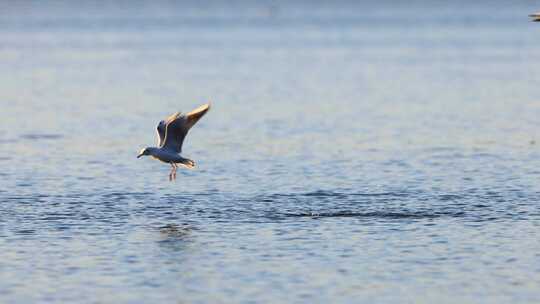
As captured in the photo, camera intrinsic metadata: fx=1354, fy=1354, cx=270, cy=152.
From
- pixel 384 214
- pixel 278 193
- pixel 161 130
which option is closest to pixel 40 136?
pixel 278 193

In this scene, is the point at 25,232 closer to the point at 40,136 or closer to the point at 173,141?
the point at 173,141

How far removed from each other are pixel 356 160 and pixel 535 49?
55956 millimetres

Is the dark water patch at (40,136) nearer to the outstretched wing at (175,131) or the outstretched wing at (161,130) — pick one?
the outstretched wing at (161,130)

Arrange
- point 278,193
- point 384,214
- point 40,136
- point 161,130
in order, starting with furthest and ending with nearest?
point 40,136 < point 278,193 < point 161,130 < point 384,214

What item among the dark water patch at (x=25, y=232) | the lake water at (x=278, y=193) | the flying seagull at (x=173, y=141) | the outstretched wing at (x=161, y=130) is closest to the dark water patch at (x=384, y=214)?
the lake water at (x=278, y=193)

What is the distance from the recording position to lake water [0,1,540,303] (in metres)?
18.2

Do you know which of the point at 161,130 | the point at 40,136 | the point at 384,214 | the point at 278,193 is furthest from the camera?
the point at 40,136

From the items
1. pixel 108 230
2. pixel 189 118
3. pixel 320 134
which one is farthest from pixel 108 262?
pixel 320 134

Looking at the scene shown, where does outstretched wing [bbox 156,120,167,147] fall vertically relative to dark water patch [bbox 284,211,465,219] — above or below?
above

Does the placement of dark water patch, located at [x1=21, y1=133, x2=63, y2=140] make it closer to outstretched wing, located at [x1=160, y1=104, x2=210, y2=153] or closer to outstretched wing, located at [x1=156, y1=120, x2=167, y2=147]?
outstretched wing, located at [x1=156, y1=120, x2=167, y2=147]

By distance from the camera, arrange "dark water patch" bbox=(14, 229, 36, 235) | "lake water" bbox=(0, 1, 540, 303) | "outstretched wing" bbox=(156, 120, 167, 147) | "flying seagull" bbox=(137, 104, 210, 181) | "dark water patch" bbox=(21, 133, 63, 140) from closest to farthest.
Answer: "lake water" bbox=(0, 1, 540, 303) → "dark water patch" bbox=(14, 229, 36, 235) → "flying seagull" bbox=(137, 104, 210, 181) → "outstretched wing" bbox=(156, 120, 167, 147) → "dark water patch" bbox=(21, 133, 63, 140)

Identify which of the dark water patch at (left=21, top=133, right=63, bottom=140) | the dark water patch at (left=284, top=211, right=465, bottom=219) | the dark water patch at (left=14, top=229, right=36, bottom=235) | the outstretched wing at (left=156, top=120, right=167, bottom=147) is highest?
the outstretched wing at (left=156, top=120, right=167, bottom=147)

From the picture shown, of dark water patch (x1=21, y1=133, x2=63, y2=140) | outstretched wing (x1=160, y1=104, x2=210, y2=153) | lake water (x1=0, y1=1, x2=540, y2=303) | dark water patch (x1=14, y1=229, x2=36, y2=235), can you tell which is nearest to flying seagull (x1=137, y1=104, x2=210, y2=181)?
outstretched wing (x1=160, y1=104, x2=210, y2=153)

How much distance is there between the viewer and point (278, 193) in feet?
85.3
